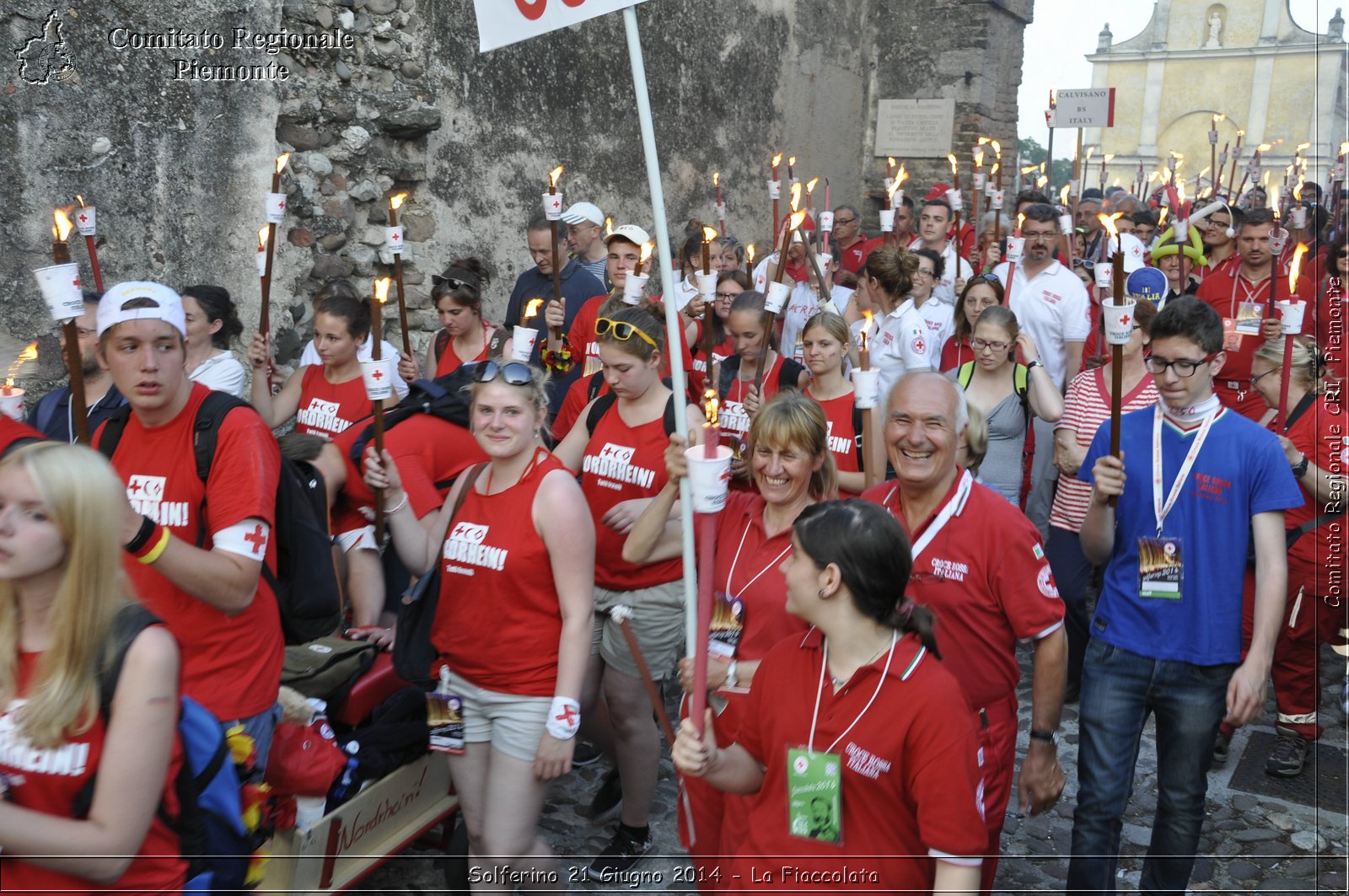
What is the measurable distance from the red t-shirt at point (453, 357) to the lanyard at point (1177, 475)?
12.0ft

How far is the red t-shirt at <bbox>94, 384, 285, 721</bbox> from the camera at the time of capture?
3135 mm

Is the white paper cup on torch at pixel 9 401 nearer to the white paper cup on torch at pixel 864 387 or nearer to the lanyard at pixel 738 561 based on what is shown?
the lanyard at pixel 738 561

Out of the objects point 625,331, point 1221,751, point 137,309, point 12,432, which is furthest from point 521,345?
point 1221,751

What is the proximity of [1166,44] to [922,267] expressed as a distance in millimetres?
60502

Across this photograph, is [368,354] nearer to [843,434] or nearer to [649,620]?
[649,620]

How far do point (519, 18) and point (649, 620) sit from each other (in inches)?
89.3

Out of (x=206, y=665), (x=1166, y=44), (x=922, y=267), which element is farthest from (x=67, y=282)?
(x=1166, y=44)

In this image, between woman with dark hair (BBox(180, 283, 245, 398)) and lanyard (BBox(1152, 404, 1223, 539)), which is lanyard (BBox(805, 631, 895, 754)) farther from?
woman with dark hair (BBox(180, 283, 245, 398))

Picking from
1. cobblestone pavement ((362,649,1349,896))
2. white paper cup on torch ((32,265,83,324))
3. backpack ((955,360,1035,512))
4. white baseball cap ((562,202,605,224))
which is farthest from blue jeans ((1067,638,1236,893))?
white baseball cap ((562,202,605,224))

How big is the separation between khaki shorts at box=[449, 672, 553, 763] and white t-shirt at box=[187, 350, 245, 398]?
7.27 ft

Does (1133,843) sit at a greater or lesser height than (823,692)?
lesser

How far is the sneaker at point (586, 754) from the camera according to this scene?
5299 mm

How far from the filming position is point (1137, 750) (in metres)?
3.75

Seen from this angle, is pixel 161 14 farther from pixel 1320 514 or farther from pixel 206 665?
pixel 1320 514
